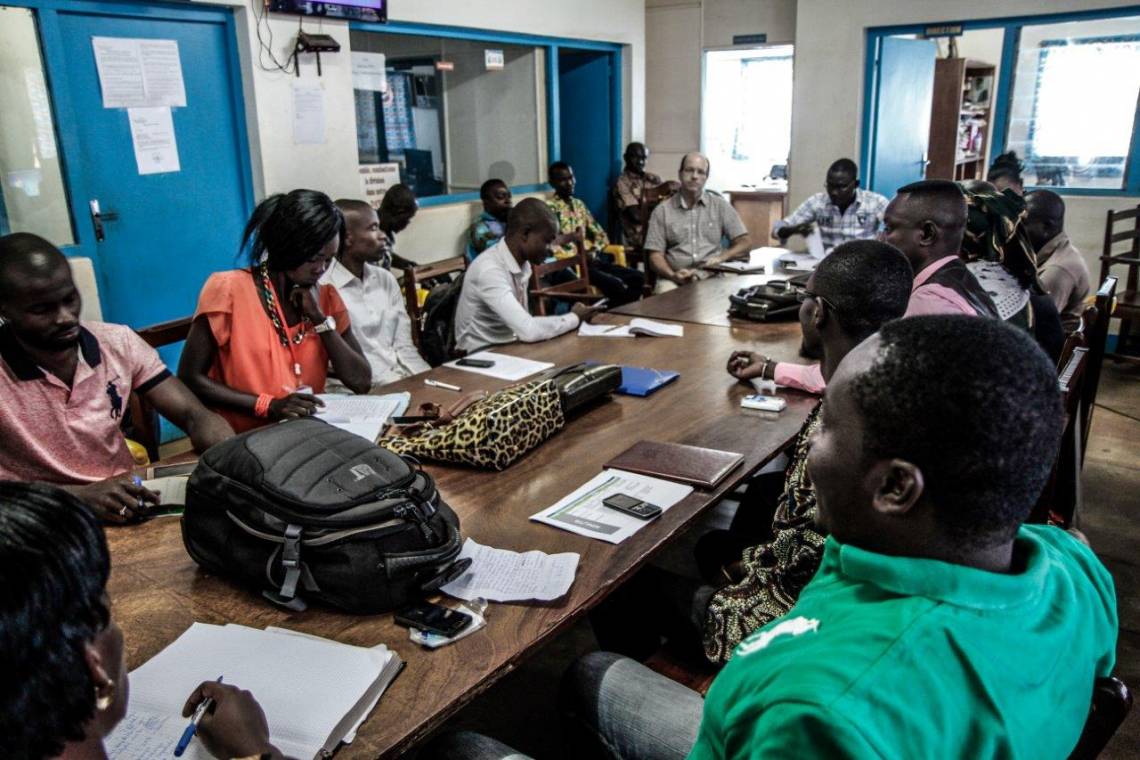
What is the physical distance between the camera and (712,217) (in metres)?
5.61

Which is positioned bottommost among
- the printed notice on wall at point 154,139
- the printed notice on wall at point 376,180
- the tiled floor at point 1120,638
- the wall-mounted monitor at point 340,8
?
the tiled floor at point 1120,638

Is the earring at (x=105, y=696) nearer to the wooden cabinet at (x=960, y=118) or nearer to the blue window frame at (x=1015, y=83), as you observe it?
the blue window frame at (x=1015, y=83)

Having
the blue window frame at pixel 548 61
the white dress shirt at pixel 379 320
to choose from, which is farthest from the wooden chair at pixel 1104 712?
the blue window frame at pixel 548 61

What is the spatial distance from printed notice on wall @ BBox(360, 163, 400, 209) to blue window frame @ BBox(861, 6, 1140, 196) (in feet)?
12.0

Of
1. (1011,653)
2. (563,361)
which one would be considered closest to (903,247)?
(563,361)

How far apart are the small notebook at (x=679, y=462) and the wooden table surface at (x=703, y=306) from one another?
128 centimetres

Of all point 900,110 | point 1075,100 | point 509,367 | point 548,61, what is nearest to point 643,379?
point 509,367

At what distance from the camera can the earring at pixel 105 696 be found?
90 centimetres

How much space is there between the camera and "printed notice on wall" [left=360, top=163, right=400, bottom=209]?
16.9 feet

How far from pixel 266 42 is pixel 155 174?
0.88 m

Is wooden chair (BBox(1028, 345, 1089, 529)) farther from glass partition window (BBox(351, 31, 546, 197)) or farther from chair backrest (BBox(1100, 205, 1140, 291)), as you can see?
glass partition window (BBox(351, 31, 546, 197))

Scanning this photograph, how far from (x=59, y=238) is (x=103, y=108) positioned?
2.05 feet

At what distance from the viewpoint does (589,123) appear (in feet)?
24.4

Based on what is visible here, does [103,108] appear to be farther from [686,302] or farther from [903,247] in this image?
[903,247]
